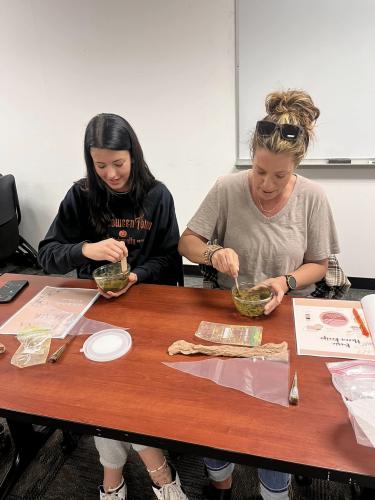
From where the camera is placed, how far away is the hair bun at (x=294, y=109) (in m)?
1.11

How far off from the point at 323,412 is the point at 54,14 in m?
2.86

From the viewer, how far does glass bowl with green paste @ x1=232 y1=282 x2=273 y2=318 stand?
0.99 metres

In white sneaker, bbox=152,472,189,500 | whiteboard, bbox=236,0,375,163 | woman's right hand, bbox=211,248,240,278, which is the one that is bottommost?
white sneaker, bbox=152,472,189,500

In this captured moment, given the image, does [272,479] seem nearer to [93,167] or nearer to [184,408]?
[184,408]

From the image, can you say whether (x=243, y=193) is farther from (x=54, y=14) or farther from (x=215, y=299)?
(x=54, y=14)

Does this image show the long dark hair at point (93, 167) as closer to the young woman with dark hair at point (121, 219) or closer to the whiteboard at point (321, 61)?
the young woman with dark hair at point (121, 219)

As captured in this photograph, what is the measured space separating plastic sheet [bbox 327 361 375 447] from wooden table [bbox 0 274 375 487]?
0.6 inches

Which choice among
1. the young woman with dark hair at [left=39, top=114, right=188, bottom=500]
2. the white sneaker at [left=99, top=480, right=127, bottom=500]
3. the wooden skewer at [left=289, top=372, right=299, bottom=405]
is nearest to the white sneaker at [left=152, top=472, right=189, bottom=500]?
the young woman with dark hair at [left=39, top=114, right=188, bottom=500]

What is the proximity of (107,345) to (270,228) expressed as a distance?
683 mm

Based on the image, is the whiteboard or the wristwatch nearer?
the wristwatch

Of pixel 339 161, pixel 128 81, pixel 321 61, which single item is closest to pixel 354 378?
pixel 339 161

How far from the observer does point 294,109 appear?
1115mm

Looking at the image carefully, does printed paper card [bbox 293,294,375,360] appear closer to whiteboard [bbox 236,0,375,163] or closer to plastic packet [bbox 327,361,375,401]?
plastic packet [bbox 327,361,375,401]

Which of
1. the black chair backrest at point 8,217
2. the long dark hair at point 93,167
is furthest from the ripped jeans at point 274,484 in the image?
the black chair backrest at point 8,217
